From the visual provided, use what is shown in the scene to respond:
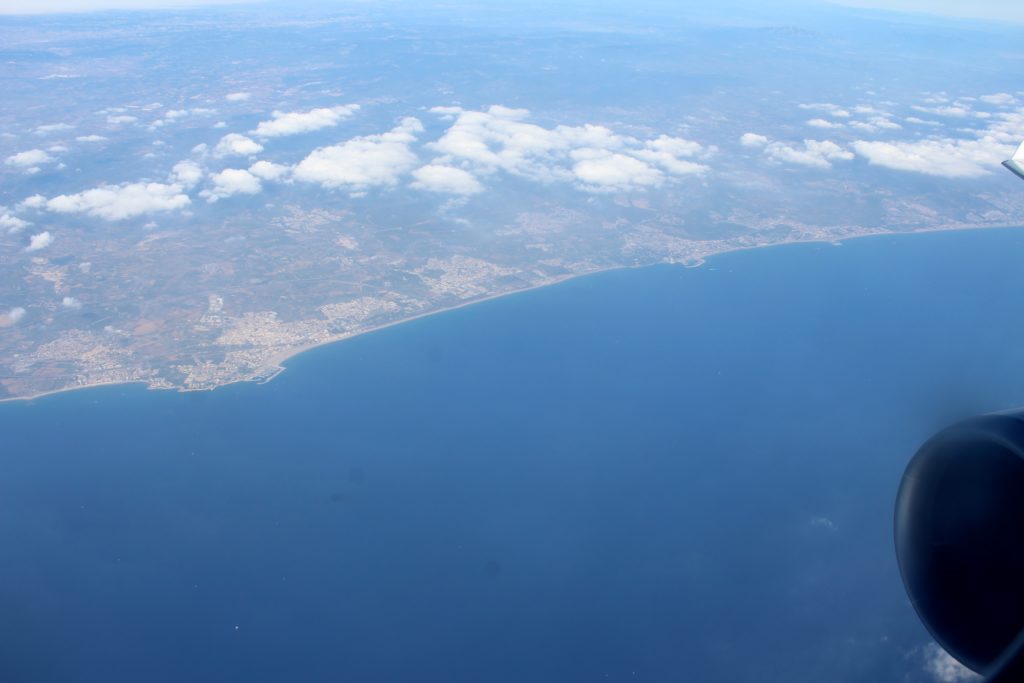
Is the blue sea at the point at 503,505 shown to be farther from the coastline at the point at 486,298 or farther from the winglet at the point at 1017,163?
the winglet at the point at 1017,163

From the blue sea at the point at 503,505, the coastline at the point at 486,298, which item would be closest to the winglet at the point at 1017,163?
the blue sea at the point at 503,505

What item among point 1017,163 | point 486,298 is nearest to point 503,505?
point 1017,163

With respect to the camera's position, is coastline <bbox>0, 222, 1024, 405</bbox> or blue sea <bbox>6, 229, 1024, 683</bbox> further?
coastline <bbox>0, 222, 1024, 405</bbox>

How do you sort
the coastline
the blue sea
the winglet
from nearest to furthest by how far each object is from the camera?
the winglet
the blue sea
the coastline

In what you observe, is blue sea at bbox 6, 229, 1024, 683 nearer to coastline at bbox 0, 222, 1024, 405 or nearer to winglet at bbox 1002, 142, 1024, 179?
coastline at bbox 0, 222, 1024, 405

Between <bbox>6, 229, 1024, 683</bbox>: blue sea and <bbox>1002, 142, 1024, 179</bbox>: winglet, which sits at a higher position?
<bbox>1002, 142, 1024, 179</bbox>: winglet

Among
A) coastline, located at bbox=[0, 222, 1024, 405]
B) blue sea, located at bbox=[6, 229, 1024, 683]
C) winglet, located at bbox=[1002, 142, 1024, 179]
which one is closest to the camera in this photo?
winglet, located at bbox=[1002, 142, 1024, 179]

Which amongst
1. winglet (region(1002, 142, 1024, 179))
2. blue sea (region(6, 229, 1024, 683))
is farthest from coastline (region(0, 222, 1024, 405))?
winglet (region(1002, 142, 1024, 179))

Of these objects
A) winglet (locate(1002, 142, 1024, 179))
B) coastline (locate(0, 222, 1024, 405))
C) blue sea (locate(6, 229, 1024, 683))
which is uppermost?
winglet (locate(1002, 142, 1024, 179))

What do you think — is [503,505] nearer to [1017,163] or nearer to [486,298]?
[1017,163]
